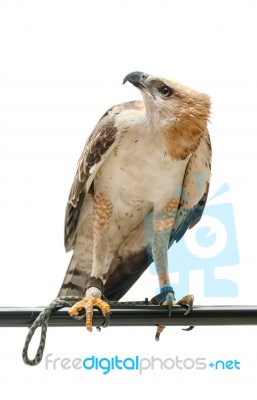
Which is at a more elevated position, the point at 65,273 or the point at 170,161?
the point at 170,161

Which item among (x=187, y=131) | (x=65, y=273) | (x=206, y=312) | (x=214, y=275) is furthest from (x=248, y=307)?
(x=65, y=273)

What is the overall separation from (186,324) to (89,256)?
35cm

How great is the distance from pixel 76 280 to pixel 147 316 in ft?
1.08

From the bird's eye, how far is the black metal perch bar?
1.31ft

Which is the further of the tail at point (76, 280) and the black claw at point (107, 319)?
the tail at point (76, 280)

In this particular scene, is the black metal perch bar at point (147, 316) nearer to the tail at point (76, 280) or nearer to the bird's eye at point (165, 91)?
the tail at point (76, 280)

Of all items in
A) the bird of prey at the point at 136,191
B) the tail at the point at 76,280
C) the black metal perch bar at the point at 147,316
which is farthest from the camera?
the tail at the point at 76,280

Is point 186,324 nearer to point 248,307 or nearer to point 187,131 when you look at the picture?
point 248,307

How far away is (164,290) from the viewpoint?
4.66ft

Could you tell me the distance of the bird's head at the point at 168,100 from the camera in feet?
4.30

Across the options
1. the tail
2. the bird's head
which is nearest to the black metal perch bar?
the tail

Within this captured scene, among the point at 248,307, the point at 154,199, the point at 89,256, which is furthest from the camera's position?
the point at 89,256

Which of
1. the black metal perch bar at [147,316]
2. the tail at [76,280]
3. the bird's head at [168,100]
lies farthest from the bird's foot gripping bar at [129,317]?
the bird's head at [168,100]

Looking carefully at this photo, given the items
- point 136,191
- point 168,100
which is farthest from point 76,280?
point 168,100
